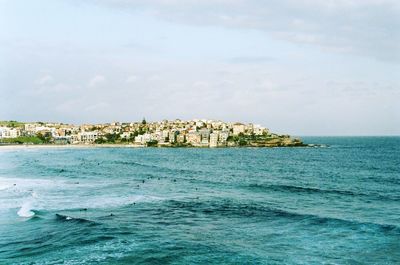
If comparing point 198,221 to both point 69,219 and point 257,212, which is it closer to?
point 257,212

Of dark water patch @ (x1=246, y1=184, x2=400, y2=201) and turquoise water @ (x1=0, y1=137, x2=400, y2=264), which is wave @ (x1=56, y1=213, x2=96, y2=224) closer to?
turquoise water @ (x1=0, y1=137, x2=400, y2=264)

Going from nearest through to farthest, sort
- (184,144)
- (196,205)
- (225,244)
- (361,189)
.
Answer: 1. (225,244)
2. (196,205)
3. (361,189)
4. (184,144)

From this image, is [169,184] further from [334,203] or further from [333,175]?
[333,175]

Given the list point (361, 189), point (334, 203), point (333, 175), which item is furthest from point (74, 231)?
point (333, 175)

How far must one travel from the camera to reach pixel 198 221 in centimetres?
3994

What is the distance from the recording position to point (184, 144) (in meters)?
198

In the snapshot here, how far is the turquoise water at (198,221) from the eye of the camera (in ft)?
96.8

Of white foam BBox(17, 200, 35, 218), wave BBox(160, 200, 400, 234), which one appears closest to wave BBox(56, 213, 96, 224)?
white foam BBox(17, 200, 35, 218)

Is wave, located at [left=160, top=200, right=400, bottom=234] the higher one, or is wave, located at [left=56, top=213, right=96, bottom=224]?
wave, located at [left=56, top=213, right=96, bottom=224]

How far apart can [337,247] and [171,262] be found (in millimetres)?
12284

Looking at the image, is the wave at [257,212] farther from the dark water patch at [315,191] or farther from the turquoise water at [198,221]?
the dark water patch at [315,191]

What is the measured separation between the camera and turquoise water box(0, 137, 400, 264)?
96.8 feet

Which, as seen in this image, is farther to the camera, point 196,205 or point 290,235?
point 196,205

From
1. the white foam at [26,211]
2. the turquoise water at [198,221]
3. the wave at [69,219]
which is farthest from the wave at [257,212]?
the white foam at [26,211]
